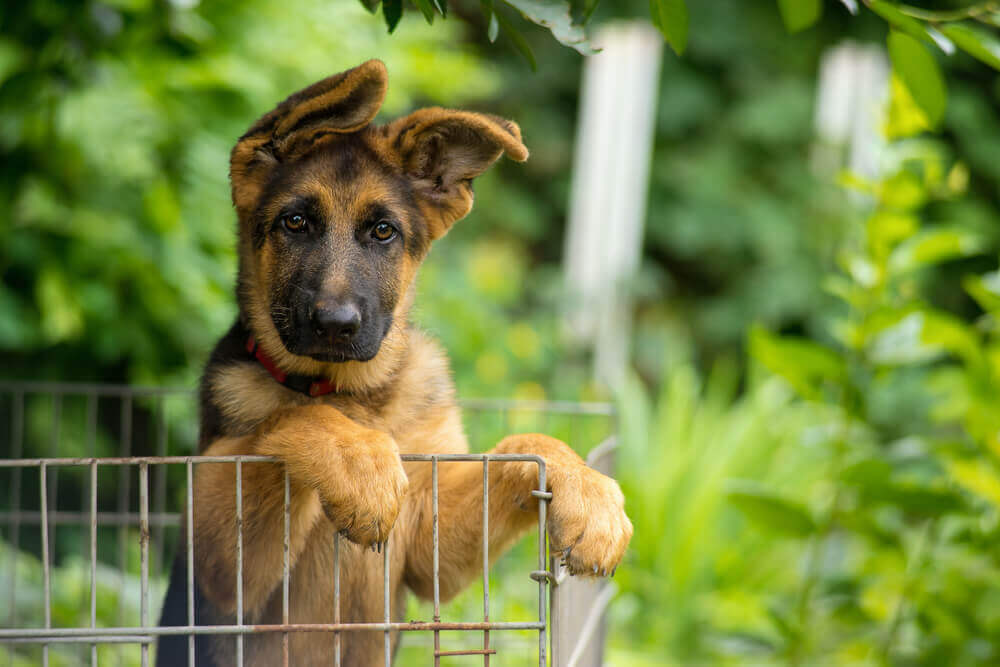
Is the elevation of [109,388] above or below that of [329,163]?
below

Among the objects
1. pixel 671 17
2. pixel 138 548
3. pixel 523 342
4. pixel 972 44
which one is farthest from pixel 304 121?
pixel 523 342

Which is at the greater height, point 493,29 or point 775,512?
point 493,29

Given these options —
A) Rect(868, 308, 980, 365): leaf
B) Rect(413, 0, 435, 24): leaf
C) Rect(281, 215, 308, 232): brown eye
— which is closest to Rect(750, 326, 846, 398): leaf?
Rect(868, 308, 980, 365): leaf

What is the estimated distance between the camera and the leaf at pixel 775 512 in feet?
11.9

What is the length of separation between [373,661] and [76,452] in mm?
2557

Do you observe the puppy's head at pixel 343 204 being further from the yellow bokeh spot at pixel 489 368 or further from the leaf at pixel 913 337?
the yellow bokeh spot at pixel 489 368

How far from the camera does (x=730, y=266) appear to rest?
382 inches

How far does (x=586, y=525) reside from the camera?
1966 mm

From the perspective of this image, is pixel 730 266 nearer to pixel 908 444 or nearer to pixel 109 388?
pixel 908 444

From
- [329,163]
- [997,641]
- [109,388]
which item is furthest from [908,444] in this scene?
[109,388]

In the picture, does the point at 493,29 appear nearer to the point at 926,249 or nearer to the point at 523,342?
the point at 926,249

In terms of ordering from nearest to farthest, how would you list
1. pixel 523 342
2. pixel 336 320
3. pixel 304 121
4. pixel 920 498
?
pixel 336 320 → pixel 304 121 → pixel 920 498 → pixel 523 342

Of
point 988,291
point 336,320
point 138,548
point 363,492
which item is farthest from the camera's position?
point 138,548

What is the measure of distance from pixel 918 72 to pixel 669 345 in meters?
5.49
